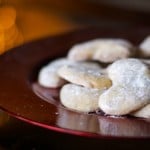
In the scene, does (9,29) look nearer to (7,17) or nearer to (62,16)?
(7,17)

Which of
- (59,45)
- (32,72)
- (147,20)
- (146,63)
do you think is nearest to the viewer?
(146,63)

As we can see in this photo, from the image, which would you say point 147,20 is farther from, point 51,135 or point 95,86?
point 51,135

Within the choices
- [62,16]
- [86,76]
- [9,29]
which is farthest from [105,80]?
[62,16]

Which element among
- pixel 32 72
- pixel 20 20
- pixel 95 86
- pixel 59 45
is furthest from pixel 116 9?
pixel 95 86

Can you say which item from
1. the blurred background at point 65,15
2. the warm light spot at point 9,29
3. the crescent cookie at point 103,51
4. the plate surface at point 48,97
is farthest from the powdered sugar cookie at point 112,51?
the blurred background at point 65,15

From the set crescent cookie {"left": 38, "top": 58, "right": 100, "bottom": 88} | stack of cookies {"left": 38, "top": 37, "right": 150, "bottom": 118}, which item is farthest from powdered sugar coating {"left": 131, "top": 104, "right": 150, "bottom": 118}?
crescent cookie {"left": 38, "top": 58, "right": 100, "bottom": 88}

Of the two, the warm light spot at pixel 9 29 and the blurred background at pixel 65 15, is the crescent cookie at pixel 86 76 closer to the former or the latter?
the warm light spot at pixel 9 29
